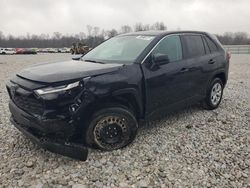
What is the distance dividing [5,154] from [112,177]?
1.61 m

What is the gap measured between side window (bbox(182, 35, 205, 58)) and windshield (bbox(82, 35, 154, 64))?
823 millimetres

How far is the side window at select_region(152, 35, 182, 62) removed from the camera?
155 inches

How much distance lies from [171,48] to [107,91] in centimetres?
162

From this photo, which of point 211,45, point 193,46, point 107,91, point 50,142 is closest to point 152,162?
point 107,91

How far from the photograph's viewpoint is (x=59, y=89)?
2.87 metres

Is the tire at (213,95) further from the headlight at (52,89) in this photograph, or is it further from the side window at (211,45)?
the headlight at (52,89)

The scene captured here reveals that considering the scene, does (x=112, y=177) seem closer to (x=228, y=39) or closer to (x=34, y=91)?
(x=34, y=91)

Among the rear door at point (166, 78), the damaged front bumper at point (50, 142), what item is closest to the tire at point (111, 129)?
the damaged front bumper at point (50, 142)

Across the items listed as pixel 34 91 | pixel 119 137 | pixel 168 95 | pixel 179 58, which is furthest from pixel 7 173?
pixel 179 58

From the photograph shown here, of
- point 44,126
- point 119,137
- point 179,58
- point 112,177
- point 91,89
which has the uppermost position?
Result: point 179,58

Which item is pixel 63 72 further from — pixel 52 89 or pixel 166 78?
pixel 166 78

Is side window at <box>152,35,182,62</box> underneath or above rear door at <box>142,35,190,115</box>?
above

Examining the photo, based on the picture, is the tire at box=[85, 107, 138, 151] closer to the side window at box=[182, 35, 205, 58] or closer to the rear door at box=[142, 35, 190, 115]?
the rear door at box=[142, 35, 190, 115]

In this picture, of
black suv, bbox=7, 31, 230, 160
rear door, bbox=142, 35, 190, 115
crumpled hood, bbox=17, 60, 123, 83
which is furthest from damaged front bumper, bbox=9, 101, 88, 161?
rear door, bbox=142, 35, 190, 115
